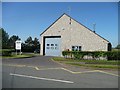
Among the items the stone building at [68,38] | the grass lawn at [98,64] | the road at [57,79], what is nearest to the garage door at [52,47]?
the stone building at [68,38]

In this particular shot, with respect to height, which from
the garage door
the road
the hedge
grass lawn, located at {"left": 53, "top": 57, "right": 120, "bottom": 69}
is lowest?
the road

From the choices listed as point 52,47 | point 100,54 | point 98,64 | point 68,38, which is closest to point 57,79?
point 98,64

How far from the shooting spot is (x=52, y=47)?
4578 cm

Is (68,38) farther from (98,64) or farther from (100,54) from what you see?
(98,64)

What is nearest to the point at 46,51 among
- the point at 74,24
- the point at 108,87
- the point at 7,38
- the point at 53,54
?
the point at 53,54

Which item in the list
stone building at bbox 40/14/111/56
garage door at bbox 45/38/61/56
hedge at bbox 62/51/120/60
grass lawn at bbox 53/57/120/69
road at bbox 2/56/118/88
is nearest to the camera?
road at bbox 2/56/118/88

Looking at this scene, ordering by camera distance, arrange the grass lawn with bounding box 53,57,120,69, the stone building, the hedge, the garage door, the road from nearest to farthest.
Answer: the road < the grass lawn with bounding box 53,57,120,69 < the hedge < the stone building < the garage door

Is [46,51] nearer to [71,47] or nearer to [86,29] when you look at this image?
[71,47]

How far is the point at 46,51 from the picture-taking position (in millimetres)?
46625

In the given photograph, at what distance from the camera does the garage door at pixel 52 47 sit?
4481 centimetres

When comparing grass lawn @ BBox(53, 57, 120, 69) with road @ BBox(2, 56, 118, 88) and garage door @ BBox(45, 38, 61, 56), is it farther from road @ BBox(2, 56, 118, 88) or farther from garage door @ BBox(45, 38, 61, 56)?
garage door @ BBox(45, 38, 61, 56)

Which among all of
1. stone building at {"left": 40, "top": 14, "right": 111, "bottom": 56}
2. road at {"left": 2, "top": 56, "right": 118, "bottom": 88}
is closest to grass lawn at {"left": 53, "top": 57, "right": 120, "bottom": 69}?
road at {"left": 2, "top": 56, "right": 118, "bottom": 88}

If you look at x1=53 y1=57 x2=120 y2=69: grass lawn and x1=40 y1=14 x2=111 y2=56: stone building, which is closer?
x1=53 y1=57 x2=120 y2=69: grass lawn

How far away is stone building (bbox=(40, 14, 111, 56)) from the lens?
39.6 metres
